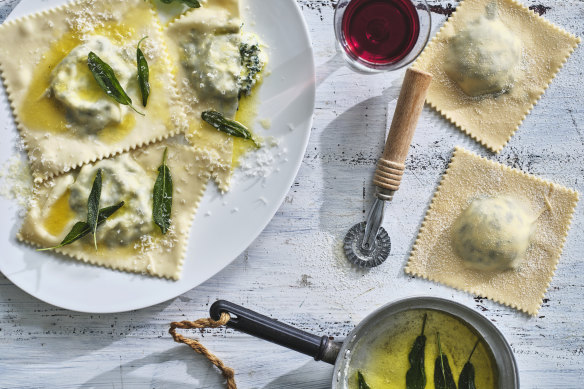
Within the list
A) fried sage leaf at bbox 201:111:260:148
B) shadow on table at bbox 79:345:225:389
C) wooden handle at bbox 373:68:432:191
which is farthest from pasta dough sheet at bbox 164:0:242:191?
shadow on table at bbox 79:345:225:389

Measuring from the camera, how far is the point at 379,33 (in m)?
3.31

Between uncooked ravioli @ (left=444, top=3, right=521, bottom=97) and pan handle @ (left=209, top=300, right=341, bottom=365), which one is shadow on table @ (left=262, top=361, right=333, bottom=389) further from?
uncooked ravioli @ (left=444, top=3, right=521, bottom=97)

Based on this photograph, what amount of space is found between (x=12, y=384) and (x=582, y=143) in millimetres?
3941

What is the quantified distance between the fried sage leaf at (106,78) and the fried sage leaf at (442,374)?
2.22m

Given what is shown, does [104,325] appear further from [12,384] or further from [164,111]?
[164,111]

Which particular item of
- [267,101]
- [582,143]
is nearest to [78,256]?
[267,101]

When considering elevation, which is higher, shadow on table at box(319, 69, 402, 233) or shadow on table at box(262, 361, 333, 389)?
shadow on table at box(319, 69, 402, 233)

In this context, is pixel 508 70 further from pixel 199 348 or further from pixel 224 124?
pixel 199 348

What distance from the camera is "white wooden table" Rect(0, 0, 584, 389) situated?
339cm

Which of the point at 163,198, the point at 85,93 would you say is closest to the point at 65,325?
the point at 163,198

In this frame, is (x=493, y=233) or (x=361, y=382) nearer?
(x=361, y=382)

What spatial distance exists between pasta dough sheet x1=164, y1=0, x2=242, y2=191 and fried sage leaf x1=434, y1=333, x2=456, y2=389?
158cm

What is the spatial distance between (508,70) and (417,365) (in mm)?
1891

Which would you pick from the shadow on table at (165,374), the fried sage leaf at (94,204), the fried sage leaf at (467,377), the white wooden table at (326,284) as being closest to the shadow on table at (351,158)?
the white wooden table at (326,284)
